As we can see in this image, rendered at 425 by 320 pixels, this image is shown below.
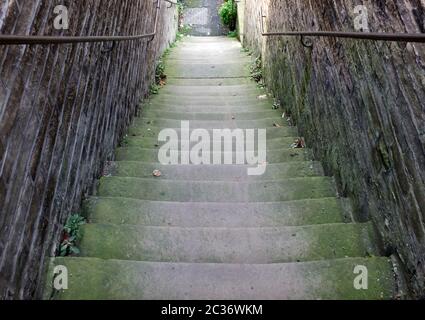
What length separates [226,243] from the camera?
2396 mm

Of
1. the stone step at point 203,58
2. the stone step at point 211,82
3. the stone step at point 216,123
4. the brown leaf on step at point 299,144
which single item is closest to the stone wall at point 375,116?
the brown leaf on step at point 299,144

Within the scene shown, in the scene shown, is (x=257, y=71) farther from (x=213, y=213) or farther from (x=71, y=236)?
(x=71, y=236)

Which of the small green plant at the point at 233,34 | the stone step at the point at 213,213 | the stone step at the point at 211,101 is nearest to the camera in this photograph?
the stone step at the point at 213,213

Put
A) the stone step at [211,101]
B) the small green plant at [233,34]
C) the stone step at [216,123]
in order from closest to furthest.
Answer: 1. the stone step at [216,123]
2. the stone step at [211,101]
3. the small green plant at [233,34]

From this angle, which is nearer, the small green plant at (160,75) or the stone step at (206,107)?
the stone step at (206,107)

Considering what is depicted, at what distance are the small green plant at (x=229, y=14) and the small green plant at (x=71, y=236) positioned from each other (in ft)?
34.8

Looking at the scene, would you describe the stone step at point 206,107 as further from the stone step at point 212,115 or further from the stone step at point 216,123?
the stone step at point 216,123

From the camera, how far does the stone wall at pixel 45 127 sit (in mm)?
1627

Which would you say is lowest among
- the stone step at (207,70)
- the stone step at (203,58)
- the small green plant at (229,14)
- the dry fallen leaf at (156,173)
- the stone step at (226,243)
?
the stone step at (226,243)

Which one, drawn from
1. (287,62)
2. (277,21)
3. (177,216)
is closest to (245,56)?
(277,21)

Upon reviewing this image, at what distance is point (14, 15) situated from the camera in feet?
5.21

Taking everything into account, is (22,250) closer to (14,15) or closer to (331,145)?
(14,15)

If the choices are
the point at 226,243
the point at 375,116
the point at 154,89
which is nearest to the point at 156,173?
the point at 226,243

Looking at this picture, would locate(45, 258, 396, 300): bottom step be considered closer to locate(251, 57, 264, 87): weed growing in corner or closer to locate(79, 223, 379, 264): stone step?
locate(79, 223, 379, 264): stone step
